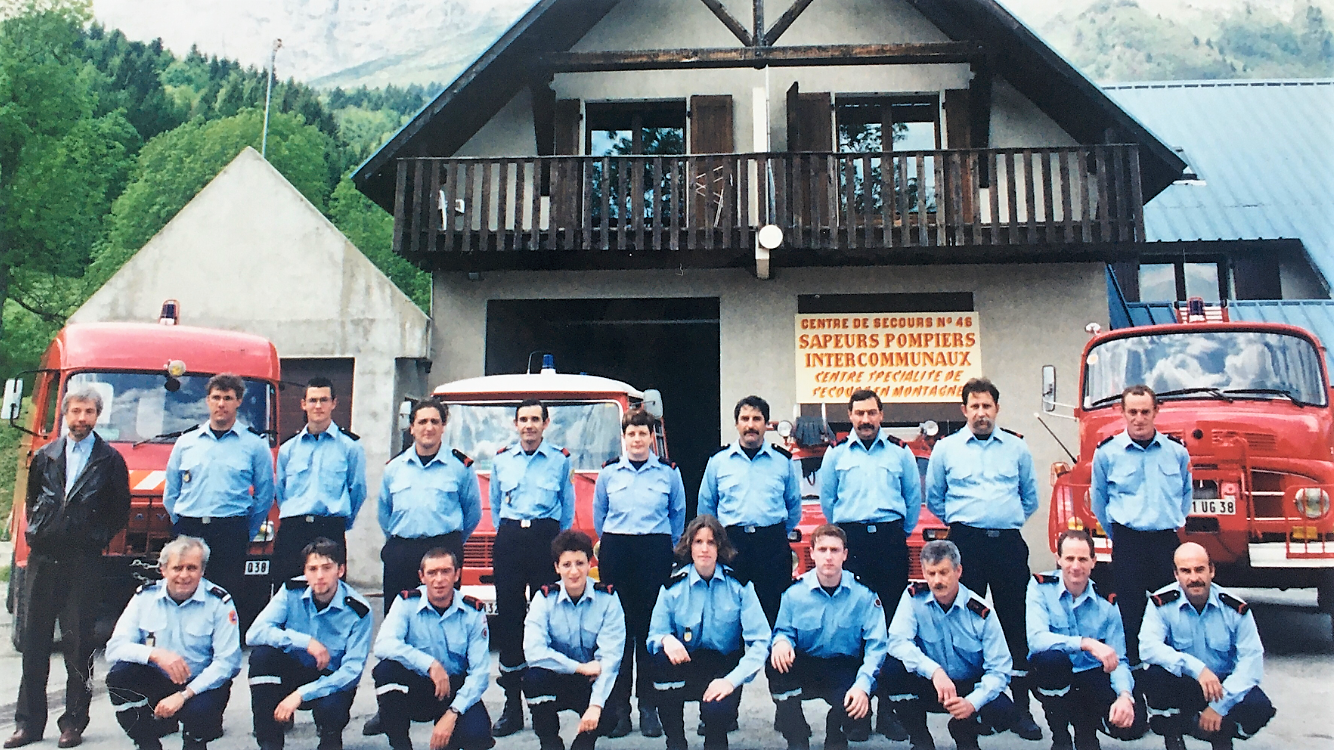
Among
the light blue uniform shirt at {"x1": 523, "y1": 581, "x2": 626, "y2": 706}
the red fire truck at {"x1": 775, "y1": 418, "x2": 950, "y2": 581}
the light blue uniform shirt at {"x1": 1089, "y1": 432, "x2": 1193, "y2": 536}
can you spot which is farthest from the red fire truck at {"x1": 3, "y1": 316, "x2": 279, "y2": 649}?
the light blue uniform shirt at {"x1": 1089, "y1": 432, "x2": 1193, "y2": 536}

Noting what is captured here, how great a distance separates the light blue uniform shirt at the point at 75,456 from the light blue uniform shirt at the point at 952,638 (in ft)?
15.0

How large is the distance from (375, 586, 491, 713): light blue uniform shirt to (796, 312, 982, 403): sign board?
781 centimetres

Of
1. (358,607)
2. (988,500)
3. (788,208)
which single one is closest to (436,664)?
(358,607)

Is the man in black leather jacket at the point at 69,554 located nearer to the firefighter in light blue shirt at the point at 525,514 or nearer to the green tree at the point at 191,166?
the firefighter in light blue shirt at the point at 525,514

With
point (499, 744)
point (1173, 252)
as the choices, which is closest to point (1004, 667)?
point (499, 744)

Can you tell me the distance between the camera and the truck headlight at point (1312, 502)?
6625 mm

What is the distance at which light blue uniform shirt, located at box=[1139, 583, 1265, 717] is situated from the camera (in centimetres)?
456

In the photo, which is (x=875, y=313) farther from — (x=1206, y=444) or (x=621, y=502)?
(x=621, y=502)

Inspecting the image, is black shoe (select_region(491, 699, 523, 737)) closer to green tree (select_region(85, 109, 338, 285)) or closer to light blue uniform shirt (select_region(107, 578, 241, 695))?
light blue uniform shirt (select_region(107, 578, 241, 695))

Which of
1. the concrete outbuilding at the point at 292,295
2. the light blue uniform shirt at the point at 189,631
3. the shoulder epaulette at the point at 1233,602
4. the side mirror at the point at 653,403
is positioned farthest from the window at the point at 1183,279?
the light blue uniform shirt at the point at 189,631

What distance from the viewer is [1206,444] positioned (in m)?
6.91

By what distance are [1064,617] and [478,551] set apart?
4145 mm

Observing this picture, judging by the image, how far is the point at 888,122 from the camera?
41.6 feet

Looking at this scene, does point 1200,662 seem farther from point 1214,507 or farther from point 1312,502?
point 1312,502
